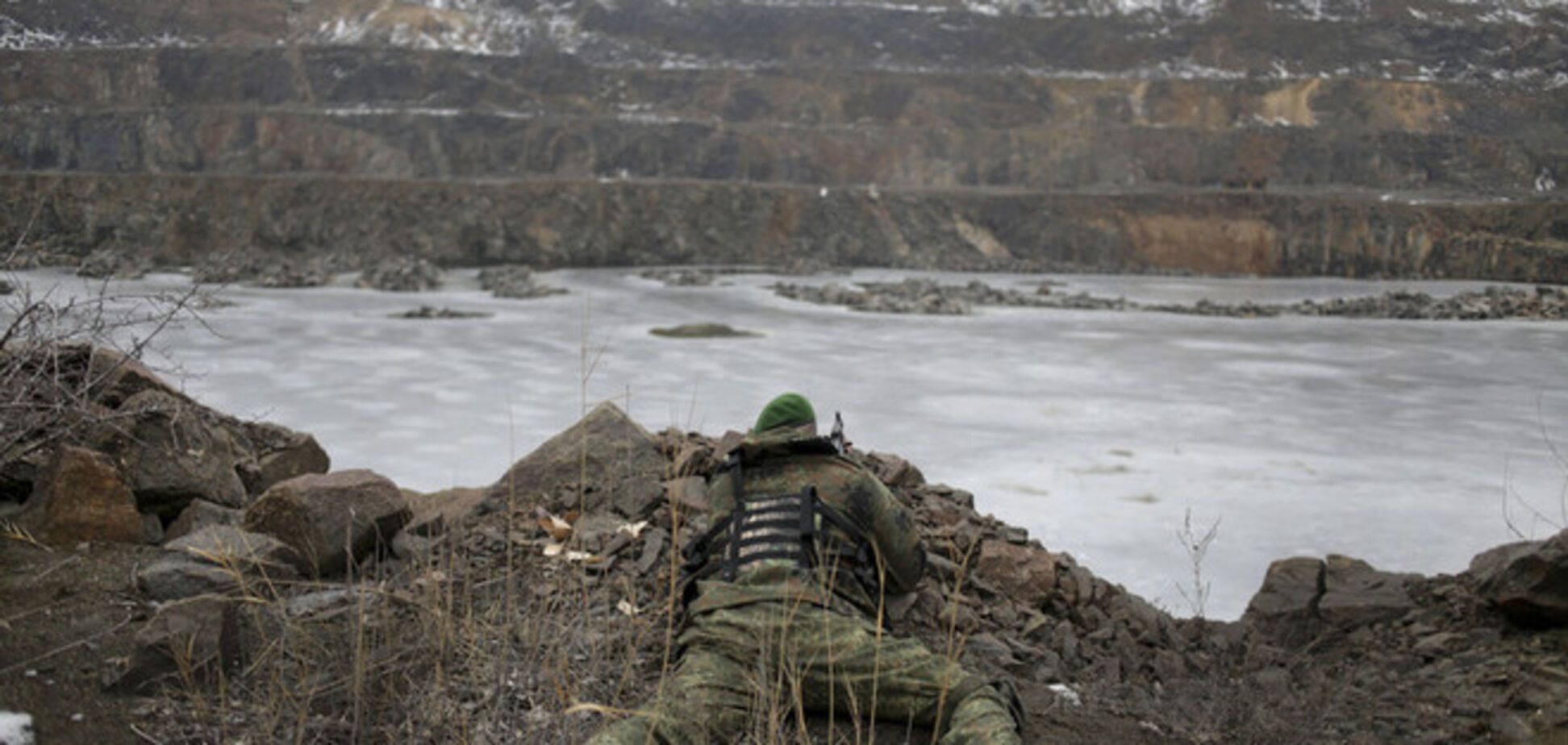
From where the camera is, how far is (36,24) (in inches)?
870

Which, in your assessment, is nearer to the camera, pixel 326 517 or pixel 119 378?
pixel 326 517

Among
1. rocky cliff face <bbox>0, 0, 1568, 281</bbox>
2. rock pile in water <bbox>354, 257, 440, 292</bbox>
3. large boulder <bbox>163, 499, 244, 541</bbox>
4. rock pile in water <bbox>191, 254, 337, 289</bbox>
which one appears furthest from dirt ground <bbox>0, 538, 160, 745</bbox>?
rocky cliff face <bbox>0, 0, 1568, 281</bbox>

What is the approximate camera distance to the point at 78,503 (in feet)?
13.3

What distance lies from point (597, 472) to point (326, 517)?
1.19 metres

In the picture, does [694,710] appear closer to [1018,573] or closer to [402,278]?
[1018,573]

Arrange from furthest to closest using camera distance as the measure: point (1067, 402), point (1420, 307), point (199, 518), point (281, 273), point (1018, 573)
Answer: point (281, 273) < point (1420, 307) < point (1067, 402) < point (1018, 573) < point (199, 518)

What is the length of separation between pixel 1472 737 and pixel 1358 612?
109cm

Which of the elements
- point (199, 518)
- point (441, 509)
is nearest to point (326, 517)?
point (199, 518)

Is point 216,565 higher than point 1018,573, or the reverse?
point 216,565

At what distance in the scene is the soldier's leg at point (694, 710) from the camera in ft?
9.68

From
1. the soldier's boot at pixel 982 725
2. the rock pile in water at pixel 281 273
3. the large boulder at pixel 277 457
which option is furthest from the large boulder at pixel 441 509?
the rock pile in water at pixel 281 273

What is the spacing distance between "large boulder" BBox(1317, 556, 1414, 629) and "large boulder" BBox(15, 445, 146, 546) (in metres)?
4.48

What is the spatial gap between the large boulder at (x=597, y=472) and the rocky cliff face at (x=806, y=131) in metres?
21.0

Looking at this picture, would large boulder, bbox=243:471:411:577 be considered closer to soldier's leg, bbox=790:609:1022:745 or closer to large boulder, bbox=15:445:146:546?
large boulder, bbox=15:445:146:546
